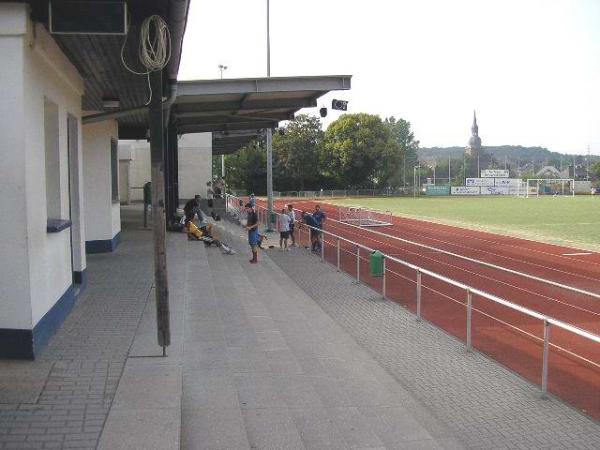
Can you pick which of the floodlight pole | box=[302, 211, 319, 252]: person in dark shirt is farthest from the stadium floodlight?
the floodlight pole

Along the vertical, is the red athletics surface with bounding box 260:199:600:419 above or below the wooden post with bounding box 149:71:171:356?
below

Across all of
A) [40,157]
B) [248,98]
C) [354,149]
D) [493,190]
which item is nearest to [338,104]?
[248,98]

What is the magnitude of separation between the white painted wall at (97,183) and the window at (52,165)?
727cm

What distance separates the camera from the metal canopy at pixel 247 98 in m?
15.1

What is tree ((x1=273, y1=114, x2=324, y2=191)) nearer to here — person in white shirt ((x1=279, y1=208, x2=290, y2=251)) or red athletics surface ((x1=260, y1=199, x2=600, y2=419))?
red athletics surface ((x1=260, y1=199, x2=600, y2=419))

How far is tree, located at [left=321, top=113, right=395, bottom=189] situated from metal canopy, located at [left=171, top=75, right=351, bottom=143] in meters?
55.3

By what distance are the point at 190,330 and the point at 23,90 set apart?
146 inches

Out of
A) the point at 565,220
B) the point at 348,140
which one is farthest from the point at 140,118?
the point at 348,140

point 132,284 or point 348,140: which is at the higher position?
point 348,140

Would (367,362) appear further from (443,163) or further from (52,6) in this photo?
(443,163)

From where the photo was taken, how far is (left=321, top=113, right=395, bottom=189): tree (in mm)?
79250

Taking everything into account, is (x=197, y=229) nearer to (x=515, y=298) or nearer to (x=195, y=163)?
(x=515, y=298)

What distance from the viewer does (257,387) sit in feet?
20.7

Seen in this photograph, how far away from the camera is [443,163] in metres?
166
